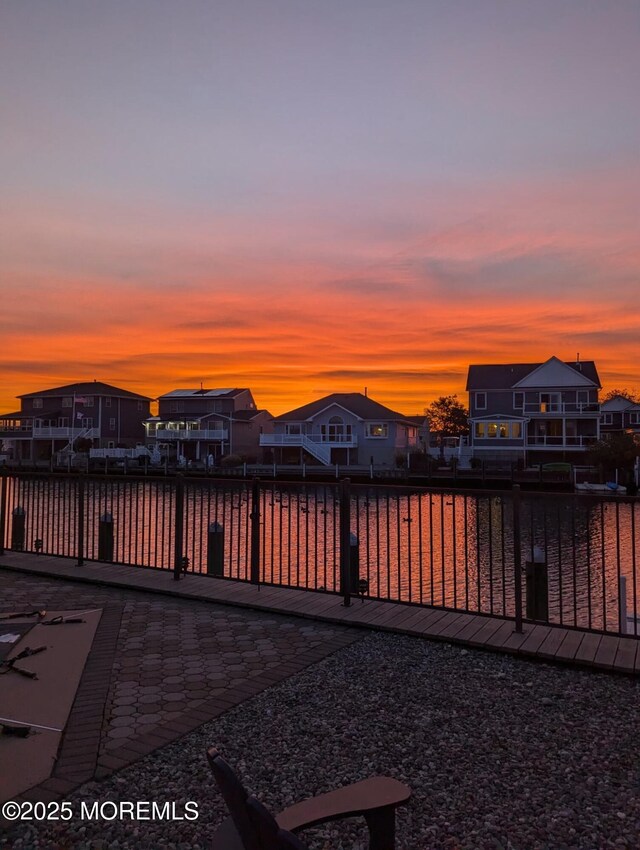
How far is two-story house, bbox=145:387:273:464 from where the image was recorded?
226ft

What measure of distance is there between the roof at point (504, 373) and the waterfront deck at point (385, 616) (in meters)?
51.3

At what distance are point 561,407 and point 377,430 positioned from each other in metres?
18.4

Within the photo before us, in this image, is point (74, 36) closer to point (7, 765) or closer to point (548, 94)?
point (548, 94)

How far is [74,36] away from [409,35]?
8.07m

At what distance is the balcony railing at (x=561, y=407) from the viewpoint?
2035 inches

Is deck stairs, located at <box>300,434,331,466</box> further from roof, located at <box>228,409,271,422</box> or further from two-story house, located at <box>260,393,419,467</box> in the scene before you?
roof, located at <box>228,409,271,422</box>

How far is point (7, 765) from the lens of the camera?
11.8ft

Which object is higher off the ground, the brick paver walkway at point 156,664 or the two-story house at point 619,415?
the two-story house at point 619,415

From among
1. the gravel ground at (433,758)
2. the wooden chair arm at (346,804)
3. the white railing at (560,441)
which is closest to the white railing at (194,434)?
the white railing at (560,441)

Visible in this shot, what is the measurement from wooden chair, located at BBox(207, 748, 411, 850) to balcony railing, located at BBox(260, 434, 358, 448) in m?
→ 57.8

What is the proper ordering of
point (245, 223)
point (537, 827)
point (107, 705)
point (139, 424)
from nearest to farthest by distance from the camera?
point (537, 827), point (107, 705), point (245, 223), point (139, 424)

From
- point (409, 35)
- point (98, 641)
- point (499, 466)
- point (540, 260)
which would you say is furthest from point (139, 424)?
point (98, 641)

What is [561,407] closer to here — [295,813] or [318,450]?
[318,450]

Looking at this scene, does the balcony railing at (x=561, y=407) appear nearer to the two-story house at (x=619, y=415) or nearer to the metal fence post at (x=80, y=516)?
the two-story house at (x=619, y=415)
